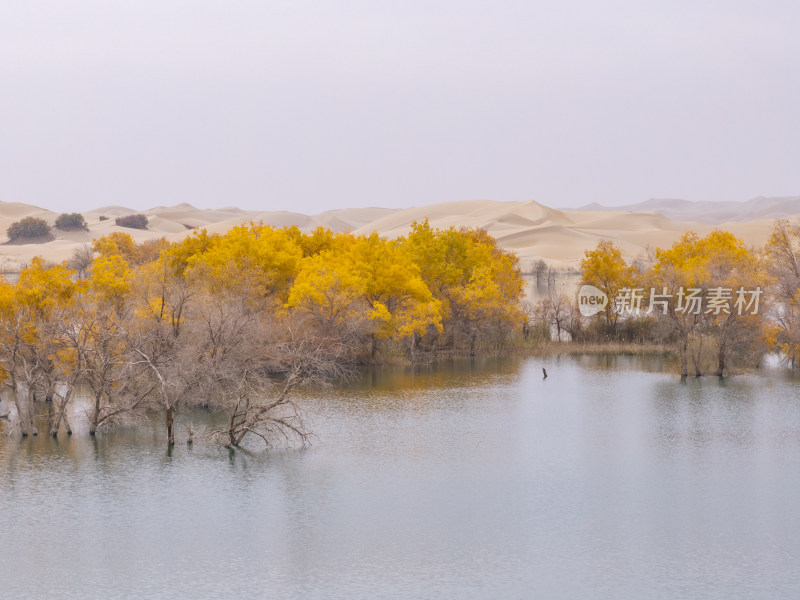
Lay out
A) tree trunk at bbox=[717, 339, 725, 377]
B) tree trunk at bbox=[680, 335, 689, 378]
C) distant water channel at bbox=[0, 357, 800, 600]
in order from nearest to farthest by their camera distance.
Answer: distant water channel at bbox=[0, 357, 800, 600], tree trunk at bbox=[717, 339, 725, 377], tree trunk at bbox=[680, 335, 689, 378]

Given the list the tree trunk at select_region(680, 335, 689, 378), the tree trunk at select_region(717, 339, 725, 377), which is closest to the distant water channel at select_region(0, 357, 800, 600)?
the tree trunk at select_region(717, 339, 725, 377)

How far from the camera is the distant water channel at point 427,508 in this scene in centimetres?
2361

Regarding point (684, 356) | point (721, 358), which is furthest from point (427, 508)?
point (721, 358)

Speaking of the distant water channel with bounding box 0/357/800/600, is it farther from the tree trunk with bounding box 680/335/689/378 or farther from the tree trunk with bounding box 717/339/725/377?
the tree trunk with bounding box 680/335/689/378

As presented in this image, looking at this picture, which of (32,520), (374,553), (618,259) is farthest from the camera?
(618,259)

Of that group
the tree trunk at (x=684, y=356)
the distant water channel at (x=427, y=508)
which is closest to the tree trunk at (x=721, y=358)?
the tree trunk at (x=684, y=356)

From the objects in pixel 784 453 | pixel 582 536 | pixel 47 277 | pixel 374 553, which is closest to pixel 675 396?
pixel 784 453

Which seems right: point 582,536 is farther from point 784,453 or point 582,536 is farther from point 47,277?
point 47,277

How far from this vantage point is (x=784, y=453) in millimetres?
35438

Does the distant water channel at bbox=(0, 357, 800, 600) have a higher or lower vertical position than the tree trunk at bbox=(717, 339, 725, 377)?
lower

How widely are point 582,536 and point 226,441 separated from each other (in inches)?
587

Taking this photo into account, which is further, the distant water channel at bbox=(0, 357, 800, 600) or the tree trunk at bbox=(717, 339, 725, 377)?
the tree trunk at bbox=(717, 339, 725, 377)

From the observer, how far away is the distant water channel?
23609mm

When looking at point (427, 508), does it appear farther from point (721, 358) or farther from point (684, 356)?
point (721, 358)
